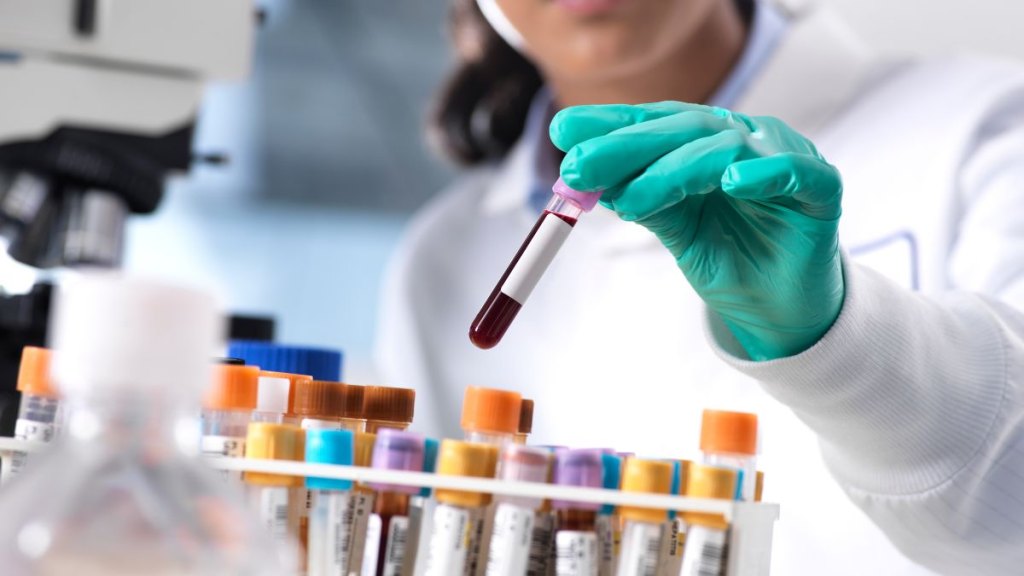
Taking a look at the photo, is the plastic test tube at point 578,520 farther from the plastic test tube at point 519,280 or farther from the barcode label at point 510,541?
the plastic test tube at point 519,280

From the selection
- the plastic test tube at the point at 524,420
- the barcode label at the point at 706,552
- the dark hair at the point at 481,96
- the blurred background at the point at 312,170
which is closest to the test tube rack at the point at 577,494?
the barcode label at the point at 706,552

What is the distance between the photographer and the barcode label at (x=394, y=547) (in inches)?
21.3

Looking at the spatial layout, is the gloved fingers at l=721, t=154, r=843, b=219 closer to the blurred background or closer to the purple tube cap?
the purple tube cap

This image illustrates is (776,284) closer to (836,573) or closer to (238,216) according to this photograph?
(836,573)

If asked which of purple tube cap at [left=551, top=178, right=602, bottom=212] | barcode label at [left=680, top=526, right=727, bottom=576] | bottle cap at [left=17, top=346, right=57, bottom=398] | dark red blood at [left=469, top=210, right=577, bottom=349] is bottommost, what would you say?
barcode label at [left=680, top=526, right=727, bottom=576]

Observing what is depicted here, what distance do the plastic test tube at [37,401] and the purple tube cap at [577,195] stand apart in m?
0.32

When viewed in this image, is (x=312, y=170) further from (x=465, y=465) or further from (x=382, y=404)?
(x=465, y=465)

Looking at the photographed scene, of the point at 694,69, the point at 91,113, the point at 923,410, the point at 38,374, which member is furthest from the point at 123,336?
the point at 694,69

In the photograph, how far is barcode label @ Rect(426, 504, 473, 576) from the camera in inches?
20.5

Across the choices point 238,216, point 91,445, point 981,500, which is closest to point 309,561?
point 91,445

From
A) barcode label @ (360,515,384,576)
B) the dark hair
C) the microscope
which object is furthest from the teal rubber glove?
the dark hair

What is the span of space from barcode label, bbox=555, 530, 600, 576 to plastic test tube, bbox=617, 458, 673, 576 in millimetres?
16

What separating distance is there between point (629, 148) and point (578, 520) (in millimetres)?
241

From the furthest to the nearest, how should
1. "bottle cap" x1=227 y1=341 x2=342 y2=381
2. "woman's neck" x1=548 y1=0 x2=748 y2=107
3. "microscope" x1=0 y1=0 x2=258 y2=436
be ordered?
"woman's neck" x1=548 y1=0 x2=748 y2=107 < "microscope" x1=0 y1=0 x2=258 y2=436 < "bottle cap" x1=227 y1=341 x2=342 y2=381
